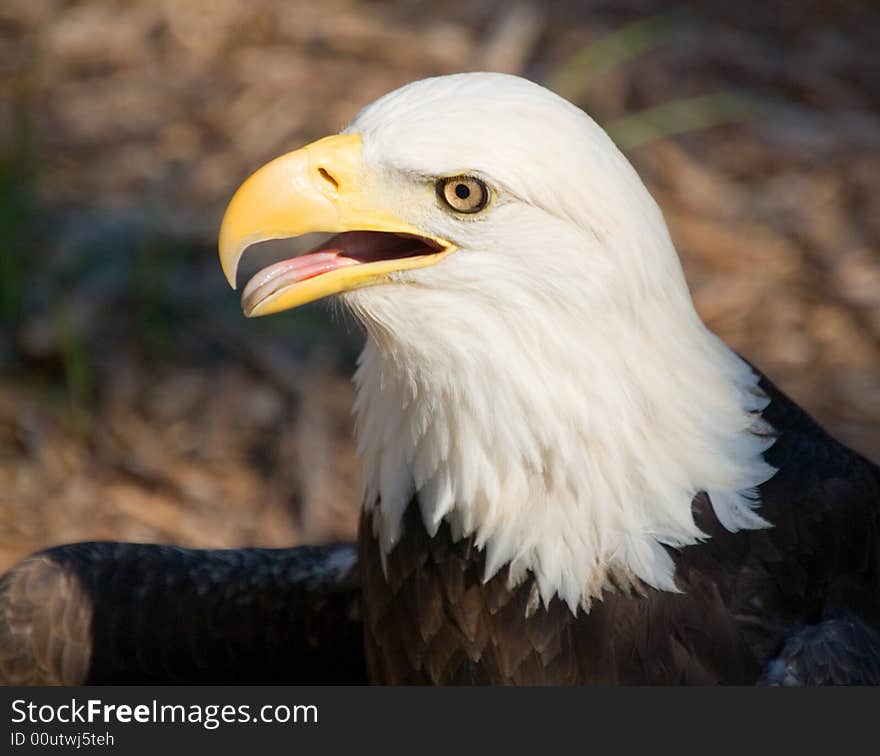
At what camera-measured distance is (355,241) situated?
246 cm

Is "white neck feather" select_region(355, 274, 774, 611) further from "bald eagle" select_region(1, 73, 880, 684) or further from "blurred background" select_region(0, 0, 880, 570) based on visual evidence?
"blurred background" select_region(0, 0, 880, 570)

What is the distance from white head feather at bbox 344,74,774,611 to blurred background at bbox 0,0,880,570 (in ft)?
5.83

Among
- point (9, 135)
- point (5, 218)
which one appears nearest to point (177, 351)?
point (5, 218)

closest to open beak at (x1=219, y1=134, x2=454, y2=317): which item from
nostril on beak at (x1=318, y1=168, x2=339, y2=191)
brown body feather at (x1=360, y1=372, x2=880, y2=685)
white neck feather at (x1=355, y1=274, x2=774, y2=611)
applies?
nostril on beak at (x1=318, y1=168, x2=339, y2=191)

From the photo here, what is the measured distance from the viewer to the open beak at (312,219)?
7.68 feet

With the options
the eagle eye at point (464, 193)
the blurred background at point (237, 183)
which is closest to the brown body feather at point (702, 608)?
the eagle eye at point (464, 193)

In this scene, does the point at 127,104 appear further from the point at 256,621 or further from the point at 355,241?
the point at 355,241

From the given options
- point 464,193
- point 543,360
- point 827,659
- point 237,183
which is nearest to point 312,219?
point 464,193

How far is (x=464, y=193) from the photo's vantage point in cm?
231

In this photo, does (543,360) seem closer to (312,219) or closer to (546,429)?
(546,429)

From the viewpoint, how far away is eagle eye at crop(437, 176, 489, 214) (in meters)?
2.30

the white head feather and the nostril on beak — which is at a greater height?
the nostril on beak

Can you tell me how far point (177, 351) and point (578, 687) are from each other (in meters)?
2.45

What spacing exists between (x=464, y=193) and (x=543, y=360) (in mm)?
289
